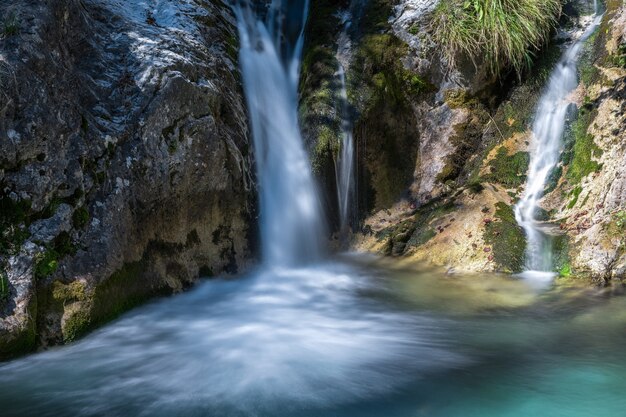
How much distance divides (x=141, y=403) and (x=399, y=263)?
383 centimetres

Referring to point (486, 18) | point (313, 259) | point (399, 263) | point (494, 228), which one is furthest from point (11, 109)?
point (486, 18)

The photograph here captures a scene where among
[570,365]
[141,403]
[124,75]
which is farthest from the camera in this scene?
[124,75]

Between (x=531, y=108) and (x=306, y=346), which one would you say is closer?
(x=306, y=346)

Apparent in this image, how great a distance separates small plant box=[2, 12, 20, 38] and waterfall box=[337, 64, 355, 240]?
13.1 ft

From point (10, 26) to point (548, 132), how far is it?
6.03 metres

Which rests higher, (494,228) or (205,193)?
(205,193)

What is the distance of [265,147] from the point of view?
7141mm

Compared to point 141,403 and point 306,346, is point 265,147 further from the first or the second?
point 141,403

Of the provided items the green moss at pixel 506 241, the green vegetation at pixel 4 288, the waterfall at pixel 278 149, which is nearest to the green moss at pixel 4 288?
the green vegetation at pixel 4 288

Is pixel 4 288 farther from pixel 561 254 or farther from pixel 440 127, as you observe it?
pixel 440 127

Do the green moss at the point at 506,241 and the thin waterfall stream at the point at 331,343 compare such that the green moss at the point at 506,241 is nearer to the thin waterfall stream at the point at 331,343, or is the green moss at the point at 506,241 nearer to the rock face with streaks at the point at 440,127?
the rock face with streaks at the point at 440,127

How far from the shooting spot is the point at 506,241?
626 centimetres

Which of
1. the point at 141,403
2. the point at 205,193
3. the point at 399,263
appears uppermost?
the point at 205,193

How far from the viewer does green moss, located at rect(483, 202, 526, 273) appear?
20.0 ft
